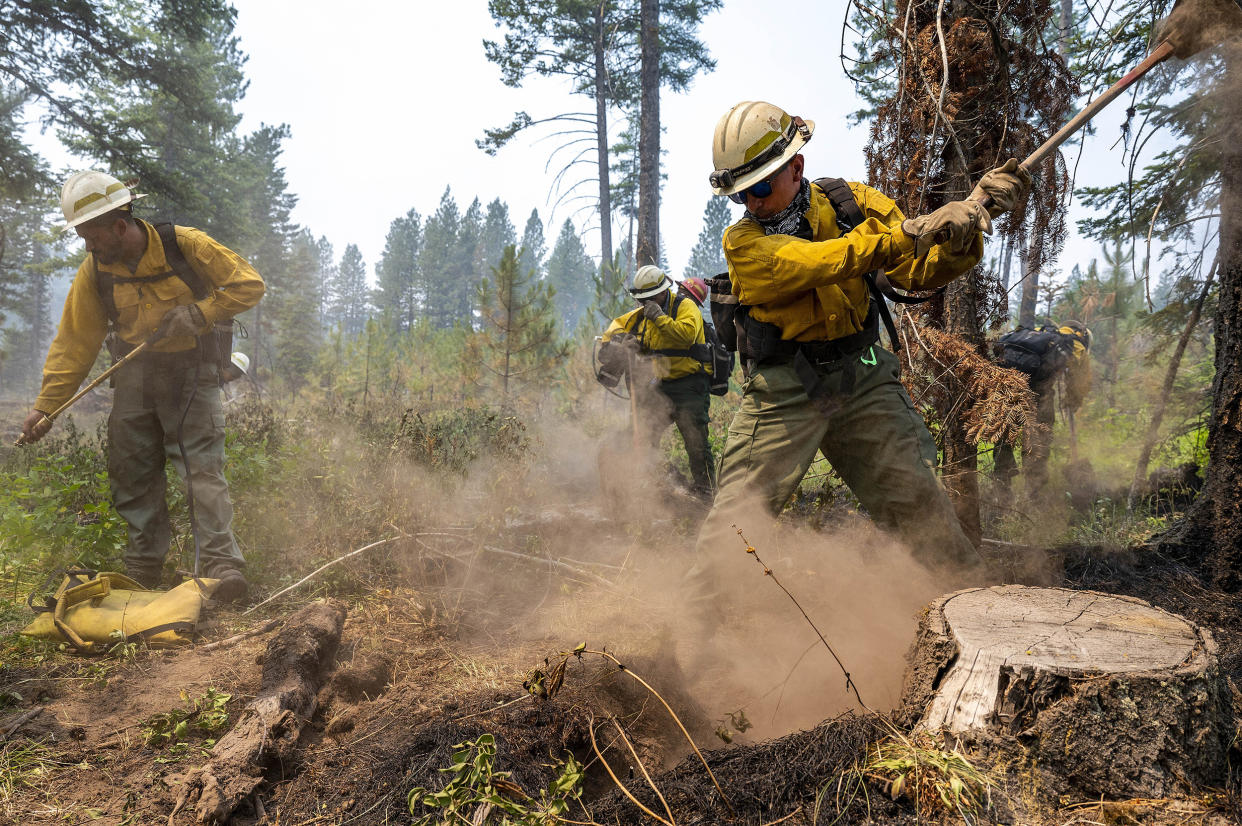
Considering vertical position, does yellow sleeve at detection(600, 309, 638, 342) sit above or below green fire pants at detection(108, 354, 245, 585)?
above

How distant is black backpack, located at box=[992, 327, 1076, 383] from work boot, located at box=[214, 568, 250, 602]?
274 inches

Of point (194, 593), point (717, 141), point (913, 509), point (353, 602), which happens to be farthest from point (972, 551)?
point (194, 593)

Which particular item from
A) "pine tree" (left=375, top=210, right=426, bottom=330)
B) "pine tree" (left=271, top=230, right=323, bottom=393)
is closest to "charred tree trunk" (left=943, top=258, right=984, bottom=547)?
"pine tree" (left=271, top=230, right=323, bottom=393)

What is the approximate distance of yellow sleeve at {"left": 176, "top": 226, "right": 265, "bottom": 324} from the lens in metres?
4.25

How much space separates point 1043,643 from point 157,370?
4977 millimetres

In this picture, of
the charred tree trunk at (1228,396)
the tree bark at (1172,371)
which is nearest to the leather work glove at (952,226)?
the charred tree trunk at (1228,396)

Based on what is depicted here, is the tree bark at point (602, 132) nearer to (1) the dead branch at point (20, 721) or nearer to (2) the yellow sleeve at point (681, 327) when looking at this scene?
(2) the yellow sleeve at point (681, 327)

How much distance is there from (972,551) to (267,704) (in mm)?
3083

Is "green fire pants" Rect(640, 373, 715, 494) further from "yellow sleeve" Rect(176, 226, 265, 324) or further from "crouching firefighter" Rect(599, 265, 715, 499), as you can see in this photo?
"yellow sleeve" Rect(176, 226, 265, 324)

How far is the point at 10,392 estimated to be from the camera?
35.8 m

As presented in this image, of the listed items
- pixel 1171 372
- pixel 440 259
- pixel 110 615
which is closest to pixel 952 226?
pixel 1171 372

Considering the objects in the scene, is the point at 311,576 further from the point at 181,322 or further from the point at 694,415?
the point at 694,415

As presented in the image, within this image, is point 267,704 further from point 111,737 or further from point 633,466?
point 633,466

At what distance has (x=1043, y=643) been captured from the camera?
1.91 metres
